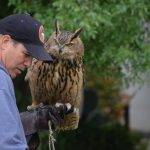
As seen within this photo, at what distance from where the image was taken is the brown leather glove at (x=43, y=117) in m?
4.55

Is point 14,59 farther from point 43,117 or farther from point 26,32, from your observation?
point 43,117

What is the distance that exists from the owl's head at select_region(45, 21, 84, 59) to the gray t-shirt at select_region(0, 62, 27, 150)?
3.54 feet

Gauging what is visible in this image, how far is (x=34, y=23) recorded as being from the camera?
12.4 ft

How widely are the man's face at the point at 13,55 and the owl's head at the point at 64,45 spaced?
817 mm

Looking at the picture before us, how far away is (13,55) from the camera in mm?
3568

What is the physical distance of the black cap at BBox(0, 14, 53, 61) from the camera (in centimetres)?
364

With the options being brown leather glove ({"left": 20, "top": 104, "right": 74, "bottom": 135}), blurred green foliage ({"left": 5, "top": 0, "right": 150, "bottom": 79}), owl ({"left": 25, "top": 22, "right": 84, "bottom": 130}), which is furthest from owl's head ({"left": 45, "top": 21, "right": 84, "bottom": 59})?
blurred green foliage ({"left": 5, "top": 0, "right": 150, "bottom": 79})

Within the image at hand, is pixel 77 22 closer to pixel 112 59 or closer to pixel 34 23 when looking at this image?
pixel 112 59

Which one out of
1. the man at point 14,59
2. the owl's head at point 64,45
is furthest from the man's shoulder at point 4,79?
the owl's head at point 64,45

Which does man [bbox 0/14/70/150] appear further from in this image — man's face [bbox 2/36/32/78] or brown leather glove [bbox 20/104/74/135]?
brown leather glove [bbox 20/104/74/135]

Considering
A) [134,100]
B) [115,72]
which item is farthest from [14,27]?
[134,100]

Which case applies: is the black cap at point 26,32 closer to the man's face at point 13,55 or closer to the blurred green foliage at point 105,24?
the man's face at point 13,55

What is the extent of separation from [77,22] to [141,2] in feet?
1.83

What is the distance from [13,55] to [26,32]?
185mm
